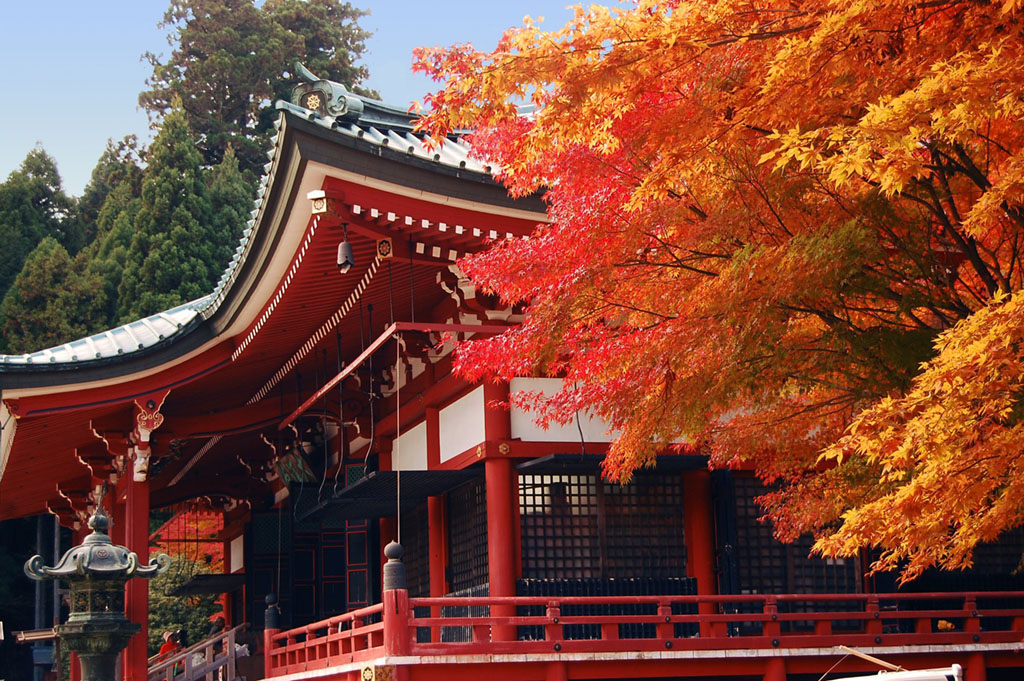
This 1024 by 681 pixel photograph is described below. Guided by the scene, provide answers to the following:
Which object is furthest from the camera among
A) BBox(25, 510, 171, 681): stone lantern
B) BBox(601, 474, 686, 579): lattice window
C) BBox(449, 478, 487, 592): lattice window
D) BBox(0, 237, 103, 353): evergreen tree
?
BBox(0, 237, 103, 353): evergreen tree

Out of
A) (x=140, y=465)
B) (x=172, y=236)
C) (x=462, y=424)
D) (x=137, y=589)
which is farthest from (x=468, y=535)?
(x=172, y=236)

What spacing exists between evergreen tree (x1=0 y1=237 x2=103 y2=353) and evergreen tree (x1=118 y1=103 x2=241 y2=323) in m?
1.12

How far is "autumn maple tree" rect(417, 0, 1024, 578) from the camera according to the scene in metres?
6.75

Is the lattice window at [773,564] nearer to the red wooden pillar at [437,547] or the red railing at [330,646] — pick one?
the red wooden pillar at [437,547]

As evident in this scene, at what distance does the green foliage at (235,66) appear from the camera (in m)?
50.1

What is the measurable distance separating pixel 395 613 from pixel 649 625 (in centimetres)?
390

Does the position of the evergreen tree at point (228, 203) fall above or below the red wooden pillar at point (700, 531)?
above

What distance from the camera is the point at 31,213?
44.6m

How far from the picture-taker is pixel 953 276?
9.09m

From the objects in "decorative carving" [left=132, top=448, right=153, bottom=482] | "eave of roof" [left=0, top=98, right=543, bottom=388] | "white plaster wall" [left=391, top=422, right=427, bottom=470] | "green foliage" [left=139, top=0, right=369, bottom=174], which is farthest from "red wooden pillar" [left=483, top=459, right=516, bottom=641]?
"green foliage" [left=139, top=0, right=369, bottom=174]

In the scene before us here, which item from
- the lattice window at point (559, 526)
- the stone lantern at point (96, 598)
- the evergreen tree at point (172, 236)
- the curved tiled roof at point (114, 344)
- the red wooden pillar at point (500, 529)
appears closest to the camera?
the stone lantern at point (96, 598)

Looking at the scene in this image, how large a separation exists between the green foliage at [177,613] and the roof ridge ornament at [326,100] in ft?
79.3

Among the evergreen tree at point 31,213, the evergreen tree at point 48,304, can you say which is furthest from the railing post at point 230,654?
the evergreen tree at point 31,213

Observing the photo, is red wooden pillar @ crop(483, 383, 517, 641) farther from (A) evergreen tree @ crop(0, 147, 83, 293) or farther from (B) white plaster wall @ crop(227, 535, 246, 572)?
(A) evergreen tree @ crop(0, 147, 83, 293)
